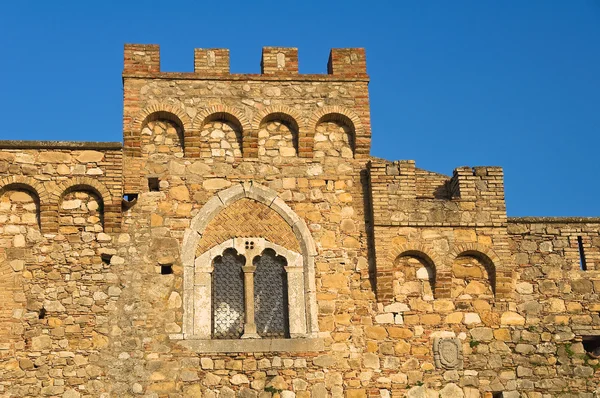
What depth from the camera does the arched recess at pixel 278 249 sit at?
1558 centimetres

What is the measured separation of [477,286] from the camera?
16.3 meters

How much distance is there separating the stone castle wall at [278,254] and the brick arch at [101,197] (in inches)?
0.9

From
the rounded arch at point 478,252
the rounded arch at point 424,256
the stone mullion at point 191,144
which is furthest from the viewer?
the stone mullion at point 191,144

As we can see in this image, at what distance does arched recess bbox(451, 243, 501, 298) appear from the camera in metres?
16.2

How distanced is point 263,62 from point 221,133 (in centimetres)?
153

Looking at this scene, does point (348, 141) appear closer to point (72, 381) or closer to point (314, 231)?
point (314, 231)

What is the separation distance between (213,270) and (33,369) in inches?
123

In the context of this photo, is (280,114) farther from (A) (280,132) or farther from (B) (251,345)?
(B) (251,345)

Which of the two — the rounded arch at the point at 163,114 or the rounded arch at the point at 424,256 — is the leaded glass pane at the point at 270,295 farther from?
the rounded arch at the point at 163,114

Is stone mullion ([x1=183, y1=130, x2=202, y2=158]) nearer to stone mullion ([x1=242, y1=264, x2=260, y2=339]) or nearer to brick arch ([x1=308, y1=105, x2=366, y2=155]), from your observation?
brick arch ([x1=308, y1=105, x2=366, y2=155])

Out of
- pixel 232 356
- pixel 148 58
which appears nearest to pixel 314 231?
pixel 232 356

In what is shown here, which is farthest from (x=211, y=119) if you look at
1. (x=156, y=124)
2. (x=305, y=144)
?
(x=305, y=144)

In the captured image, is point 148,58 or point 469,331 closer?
point 469,331

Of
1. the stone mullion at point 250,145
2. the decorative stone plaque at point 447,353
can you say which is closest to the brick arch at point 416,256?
the decorative stone plaque at point 447,353
